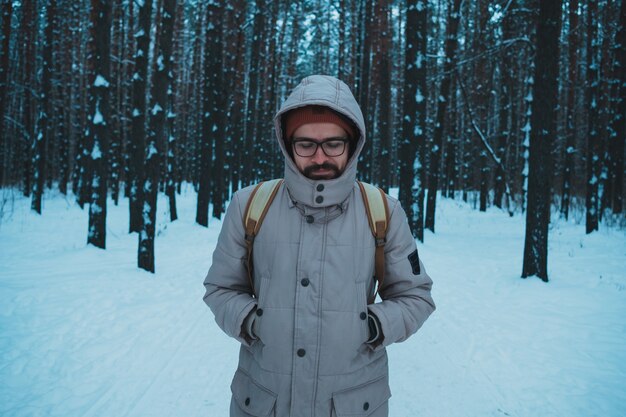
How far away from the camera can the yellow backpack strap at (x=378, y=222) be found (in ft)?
6.02

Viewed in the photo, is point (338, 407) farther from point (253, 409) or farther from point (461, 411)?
point (461, 411)

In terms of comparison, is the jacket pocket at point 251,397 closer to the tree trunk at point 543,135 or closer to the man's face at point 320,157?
the man's face at point 320,157

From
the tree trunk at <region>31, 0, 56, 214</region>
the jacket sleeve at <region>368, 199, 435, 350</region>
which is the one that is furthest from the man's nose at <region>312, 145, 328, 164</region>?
the tree trunk at <region>31, 0, 56, 214</region>

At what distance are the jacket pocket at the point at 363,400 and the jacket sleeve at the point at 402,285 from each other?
198 millimetres

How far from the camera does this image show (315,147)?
6.01ft

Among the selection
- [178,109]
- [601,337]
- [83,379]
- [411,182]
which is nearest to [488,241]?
[411,182]

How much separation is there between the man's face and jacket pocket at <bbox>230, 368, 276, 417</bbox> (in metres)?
0.96

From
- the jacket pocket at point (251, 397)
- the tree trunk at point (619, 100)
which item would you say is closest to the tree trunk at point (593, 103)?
the tree trunk at point (619, 100)

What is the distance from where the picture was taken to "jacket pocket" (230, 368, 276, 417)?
1675 mm

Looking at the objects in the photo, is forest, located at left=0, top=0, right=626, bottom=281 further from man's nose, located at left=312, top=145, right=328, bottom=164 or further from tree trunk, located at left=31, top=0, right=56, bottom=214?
man's nose, located at left=312, top=145, right=328, bottom=164

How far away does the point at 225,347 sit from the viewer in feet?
15.3

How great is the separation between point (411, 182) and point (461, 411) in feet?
30.3

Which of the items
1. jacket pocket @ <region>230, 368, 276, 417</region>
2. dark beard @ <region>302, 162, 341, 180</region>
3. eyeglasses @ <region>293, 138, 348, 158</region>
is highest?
eyeglasses @ <region>293, 138, 348, 158</region>

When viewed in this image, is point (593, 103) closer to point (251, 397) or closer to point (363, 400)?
point (363, 400)
